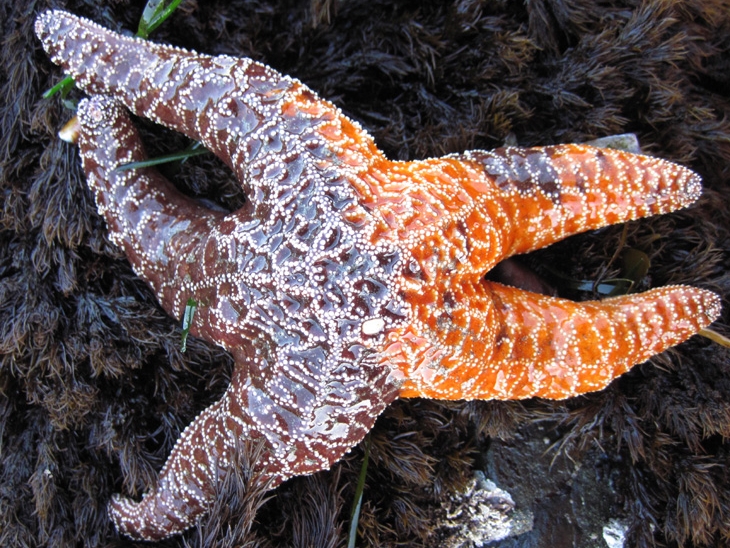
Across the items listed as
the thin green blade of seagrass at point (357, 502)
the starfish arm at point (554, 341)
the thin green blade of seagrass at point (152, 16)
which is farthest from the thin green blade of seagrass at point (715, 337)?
the thin green blade of seagrass at point (152, 16)

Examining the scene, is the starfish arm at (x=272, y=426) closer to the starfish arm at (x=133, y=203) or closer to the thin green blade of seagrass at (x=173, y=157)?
the starfish arm at (x=133, y=203)

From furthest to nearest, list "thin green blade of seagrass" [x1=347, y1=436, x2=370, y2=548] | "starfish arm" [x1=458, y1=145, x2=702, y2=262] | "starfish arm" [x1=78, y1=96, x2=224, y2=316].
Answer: "thin green blade of seagrass" [x1=347, y1=436, x2=370, y2=548], "starfish arm" [x1=78, y1=96, x2=224, y2=316], "starfish arm" [x1=458, y1=145, x2=702, y2=262]

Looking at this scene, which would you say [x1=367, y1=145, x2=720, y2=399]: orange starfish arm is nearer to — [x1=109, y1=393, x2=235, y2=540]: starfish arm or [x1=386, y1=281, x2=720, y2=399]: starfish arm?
[x1=386, y1=281, x2=720, y2=399]: starfish arm

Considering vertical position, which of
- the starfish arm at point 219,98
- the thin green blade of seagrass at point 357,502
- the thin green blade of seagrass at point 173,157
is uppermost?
the starfish arm at point 219,98

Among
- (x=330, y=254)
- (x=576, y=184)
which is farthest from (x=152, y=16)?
(x=576, y=184)

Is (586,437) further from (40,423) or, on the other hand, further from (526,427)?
(40,423)

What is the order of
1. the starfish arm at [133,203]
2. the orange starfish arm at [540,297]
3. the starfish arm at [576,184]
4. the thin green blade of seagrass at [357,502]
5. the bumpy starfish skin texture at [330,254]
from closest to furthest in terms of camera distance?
the bumpy starfish skin texture at [330,254] → the orange starfish arm at [540,297] → the starfish arm at [576,184] → the starfish arm at [133,203] → the thin green blade of seagrass at [357,502]

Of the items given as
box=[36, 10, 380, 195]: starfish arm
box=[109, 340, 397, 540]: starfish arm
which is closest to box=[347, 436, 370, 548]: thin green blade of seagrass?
box=[109, 340, 397, 540]: starfish arm

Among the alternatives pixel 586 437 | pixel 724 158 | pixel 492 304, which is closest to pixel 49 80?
pixel 492 304
